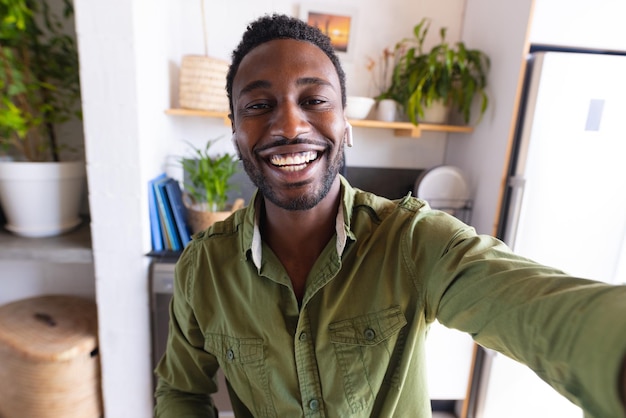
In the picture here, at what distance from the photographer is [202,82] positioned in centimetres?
154

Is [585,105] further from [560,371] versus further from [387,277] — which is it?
[560,371]

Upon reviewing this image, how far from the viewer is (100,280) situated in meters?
1.35

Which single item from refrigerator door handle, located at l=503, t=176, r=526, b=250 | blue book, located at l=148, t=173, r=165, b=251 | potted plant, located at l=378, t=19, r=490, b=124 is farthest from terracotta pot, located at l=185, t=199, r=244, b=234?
refrigerator door handle, located at l=503, t=176, r=526, b=250

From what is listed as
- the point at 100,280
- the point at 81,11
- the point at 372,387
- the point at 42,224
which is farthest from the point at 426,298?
the point at 42,224

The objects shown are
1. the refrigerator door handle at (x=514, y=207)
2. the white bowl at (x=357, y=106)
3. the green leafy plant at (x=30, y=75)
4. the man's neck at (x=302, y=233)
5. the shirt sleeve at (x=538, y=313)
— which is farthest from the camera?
the white bowl at (x=357, y=106)

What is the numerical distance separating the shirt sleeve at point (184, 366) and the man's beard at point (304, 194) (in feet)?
1.01

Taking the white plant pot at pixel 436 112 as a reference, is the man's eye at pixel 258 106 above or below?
below

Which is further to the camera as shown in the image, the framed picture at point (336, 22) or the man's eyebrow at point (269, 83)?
the framed picture at point (336, 22)

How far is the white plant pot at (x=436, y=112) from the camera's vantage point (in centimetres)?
173

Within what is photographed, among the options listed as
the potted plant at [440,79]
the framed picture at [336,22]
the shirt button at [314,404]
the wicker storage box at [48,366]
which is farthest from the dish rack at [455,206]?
the wicker storage box at [48,366]

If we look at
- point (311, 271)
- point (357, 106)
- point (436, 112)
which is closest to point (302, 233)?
point (311, 271)

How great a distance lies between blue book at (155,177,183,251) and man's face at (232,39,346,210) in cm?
82

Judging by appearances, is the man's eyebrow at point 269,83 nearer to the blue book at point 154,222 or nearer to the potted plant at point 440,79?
the blue book at point 154,222

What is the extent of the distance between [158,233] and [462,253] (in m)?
1.25
